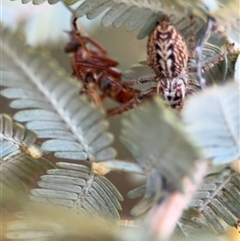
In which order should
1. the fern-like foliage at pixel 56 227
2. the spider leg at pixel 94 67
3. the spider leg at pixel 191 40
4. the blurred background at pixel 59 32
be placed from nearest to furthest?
the fern-like foliage at pixel 56 227
the spider leg at pixel 191 40
the spider leg at pixel 94 67
the blurred background at pixel 59 32

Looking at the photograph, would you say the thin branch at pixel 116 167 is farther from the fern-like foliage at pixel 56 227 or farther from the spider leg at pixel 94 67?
the spider leg at pixel 94 67

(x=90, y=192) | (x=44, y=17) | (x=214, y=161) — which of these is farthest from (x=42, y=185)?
(x=44, y=17)

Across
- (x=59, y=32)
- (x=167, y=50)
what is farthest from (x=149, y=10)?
(x=59, y=32)

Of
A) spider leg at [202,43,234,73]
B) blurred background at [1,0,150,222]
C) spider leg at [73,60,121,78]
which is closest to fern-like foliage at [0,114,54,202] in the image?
spider leg at [202,43,234,73]

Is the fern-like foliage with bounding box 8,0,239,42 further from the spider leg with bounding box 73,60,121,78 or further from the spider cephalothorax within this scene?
the spider leg with bounding box 73,60,121,78

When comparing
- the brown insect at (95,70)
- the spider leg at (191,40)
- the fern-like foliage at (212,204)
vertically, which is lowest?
the fern-like foliage at (212,204)

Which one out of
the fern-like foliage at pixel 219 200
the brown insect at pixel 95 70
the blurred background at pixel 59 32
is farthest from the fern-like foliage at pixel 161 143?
the blurred background at pixel 59 32

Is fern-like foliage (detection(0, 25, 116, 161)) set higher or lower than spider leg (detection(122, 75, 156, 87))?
higher
